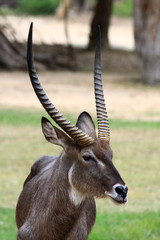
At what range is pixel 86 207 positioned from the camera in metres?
6.06

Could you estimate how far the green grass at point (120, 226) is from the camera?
7.71m

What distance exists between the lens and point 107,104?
17750 mm

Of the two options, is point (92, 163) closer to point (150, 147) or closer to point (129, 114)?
point (150, 147)

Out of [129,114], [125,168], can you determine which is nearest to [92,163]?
[125,168]

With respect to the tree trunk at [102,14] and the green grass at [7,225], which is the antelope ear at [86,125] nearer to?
the green grass at [7,225]

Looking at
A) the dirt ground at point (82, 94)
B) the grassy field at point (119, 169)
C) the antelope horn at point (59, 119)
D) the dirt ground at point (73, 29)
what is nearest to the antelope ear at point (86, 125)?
the antelope horn at point (59, 119)

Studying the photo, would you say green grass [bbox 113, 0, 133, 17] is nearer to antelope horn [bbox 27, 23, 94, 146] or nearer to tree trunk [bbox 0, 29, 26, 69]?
tree trunk [bbox 0, 29, 26, 69]

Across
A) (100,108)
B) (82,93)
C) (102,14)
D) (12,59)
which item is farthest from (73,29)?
(100,108)

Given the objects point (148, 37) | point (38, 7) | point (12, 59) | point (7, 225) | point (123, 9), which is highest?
point (38, 7)

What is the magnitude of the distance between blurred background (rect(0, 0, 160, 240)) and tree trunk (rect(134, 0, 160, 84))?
28mm

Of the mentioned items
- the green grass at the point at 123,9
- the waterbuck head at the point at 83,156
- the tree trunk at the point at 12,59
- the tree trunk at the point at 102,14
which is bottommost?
the waterbuck head at the point at 83,156

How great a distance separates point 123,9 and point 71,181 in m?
40.4

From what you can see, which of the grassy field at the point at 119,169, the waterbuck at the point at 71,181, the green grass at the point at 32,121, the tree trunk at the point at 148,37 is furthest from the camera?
the tree trunk at the point at 148,37

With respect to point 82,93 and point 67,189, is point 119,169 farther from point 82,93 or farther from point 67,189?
point 82,93
